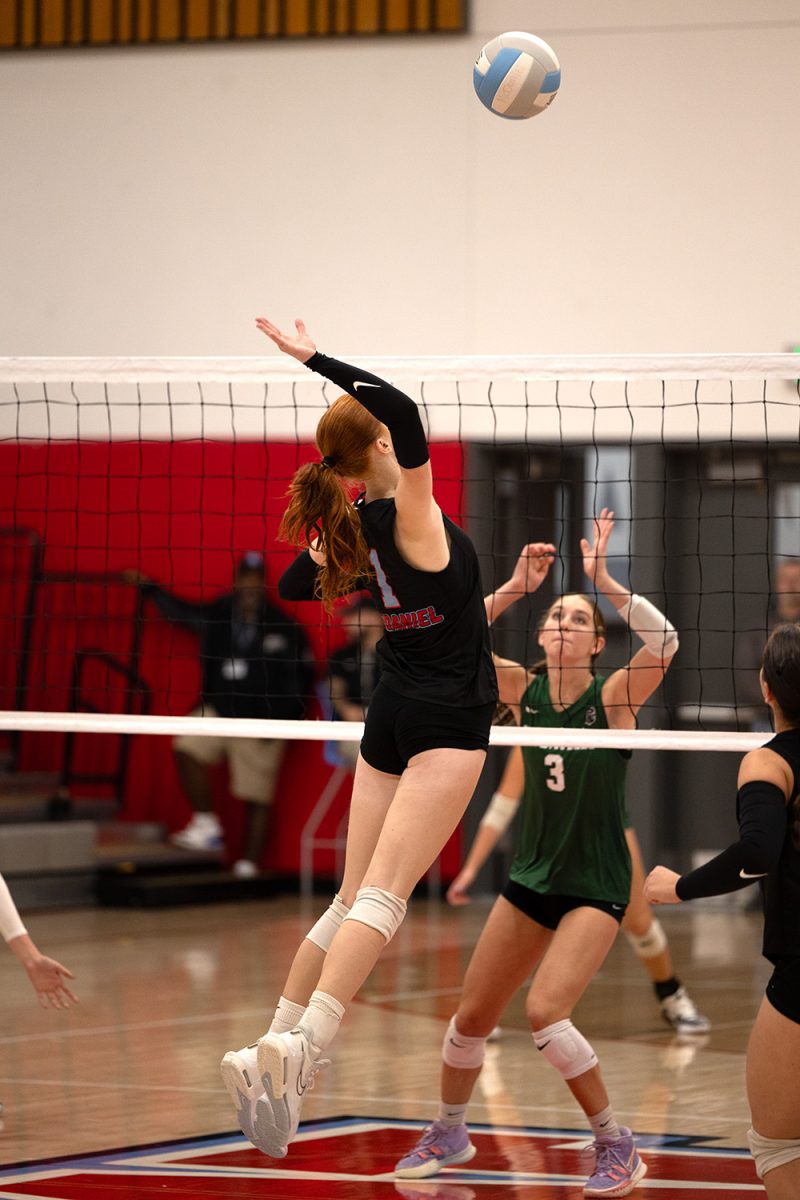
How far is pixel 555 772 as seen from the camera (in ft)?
17.0

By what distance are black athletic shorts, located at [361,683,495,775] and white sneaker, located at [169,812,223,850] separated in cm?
801

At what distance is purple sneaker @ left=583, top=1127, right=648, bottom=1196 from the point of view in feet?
15.1

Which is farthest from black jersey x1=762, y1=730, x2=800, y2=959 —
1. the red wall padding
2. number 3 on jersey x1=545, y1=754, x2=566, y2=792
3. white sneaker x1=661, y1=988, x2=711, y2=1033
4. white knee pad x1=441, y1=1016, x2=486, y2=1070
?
the red wall padding

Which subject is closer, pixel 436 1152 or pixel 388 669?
pixel 388 669

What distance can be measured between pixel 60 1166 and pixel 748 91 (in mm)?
9037

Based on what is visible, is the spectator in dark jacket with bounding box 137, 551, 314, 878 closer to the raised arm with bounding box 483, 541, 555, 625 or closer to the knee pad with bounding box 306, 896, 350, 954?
the raised arm with bounding box 483, 541, 555, 625

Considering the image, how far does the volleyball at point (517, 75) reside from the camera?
213 inches

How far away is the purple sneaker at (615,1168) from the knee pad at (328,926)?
122cm

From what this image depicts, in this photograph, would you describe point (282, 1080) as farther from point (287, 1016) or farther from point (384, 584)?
point (384, 584)

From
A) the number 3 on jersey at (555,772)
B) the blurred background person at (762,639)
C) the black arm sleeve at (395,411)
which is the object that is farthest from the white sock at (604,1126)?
the blurred background person at (762,639)

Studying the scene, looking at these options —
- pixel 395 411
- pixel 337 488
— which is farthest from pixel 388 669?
pixel 395 411

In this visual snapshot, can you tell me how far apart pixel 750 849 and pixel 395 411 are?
122 cm

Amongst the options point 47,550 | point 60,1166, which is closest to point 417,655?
point 60,1166

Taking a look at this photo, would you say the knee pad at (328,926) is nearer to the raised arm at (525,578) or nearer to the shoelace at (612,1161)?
the raised arm at (525,578)
